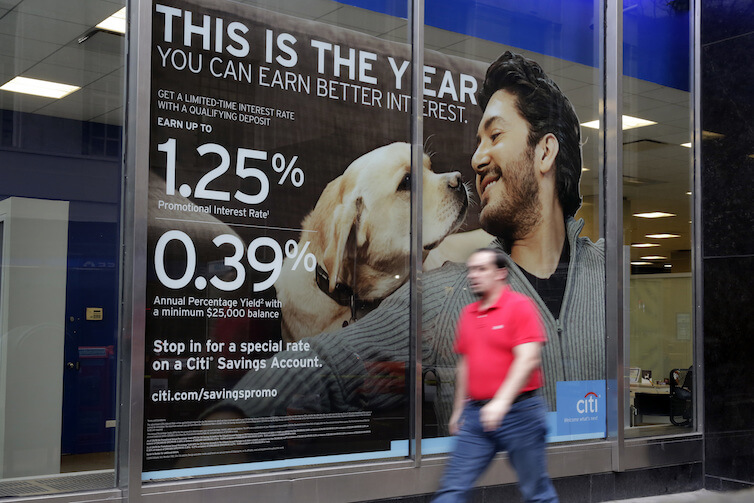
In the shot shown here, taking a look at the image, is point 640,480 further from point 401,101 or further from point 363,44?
point 363,44

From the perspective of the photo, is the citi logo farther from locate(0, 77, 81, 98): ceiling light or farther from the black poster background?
locate(0, 77, 81, 98): ceiling light

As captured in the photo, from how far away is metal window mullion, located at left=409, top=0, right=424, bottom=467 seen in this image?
649cm

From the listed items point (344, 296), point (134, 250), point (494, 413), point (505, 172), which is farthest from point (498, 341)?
point (505, 172)

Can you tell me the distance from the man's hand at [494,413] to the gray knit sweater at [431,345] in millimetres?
1859

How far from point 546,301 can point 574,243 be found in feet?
2.14

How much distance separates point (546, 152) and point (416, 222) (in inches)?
65.8

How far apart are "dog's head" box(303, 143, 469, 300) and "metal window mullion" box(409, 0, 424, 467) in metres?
0.06

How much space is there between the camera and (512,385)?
4.48 metres

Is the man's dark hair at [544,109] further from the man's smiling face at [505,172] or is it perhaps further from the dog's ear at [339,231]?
the dog's ear at [339,231]

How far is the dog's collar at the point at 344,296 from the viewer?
20.2 ft

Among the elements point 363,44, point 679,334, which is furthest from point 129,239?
point 679,334

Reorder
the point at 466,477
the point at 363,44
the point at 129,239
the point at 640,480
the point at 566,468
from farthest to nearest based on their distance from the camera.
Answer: the point at 640,480 → the point at 566,468 → the point at 363,44 → the point at 129,239 → the point at 466,477

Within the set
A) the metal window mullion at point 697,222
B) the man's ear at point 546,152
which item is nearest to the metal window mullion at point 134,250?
the man's ear at point 546,152

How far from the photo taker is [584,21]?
313 inches
